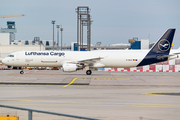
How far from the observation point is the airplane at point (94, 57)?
39688 millimetres

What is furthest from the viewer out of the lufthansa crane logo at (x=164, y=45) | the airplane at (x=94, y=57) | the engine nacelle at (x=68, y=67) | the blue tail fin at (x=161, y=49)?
the lufthansa crane logo at (x=164, y=45)

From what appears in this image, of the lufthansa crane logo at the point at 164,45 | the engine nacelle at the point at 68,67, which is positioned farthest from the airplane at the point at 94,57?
the engine nacelle at the point at 68,67

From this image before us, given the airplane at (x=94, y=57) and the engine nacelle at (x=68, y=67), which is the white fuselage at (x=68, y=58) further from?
the engine nacelle at (x=68, y=67)

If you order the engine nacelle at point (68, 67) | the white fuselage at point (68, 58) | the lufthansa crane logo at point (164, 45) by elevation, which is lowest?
the engine nacelle at point (68, 67)

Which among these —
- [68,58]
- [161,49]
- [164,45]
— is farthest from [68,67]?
[164,45]

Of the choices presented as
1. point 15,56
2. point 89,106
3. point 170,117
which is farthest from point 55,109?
point 15,56

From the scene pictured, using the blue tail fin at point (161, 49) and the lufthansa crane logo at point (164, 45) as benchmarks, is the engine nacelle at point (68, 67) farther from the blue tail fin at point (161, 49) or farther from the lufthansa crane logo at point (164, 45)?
the lufthansa crane logo at point (164, 45)

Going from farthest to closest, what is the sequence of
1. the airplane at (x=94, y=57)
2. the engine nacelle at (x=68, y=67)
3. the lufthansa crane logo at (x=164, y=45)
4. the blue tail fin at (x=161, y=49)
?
the lufthansa crane logo at (x=164, y=45) → the blue tail fin at (x=161, y=49) → the airplane at (x=94, y=57) → the engine nacelle at (x=68, y=67)

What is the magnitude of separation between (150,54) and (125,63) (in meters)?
4.26

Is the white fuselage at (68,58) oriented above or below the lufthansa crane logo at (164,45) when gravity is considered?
below

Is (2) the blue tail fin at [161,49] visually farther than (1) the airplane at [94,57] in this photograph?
Yes

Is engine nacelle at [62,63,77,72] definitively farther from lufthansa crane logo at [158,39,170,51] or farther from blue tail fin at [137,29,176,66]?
lufthansa crane logo at [158,39,170,51]

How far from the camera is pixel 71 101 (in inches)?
617

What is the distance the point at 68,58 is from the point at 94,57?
13.7 feet
